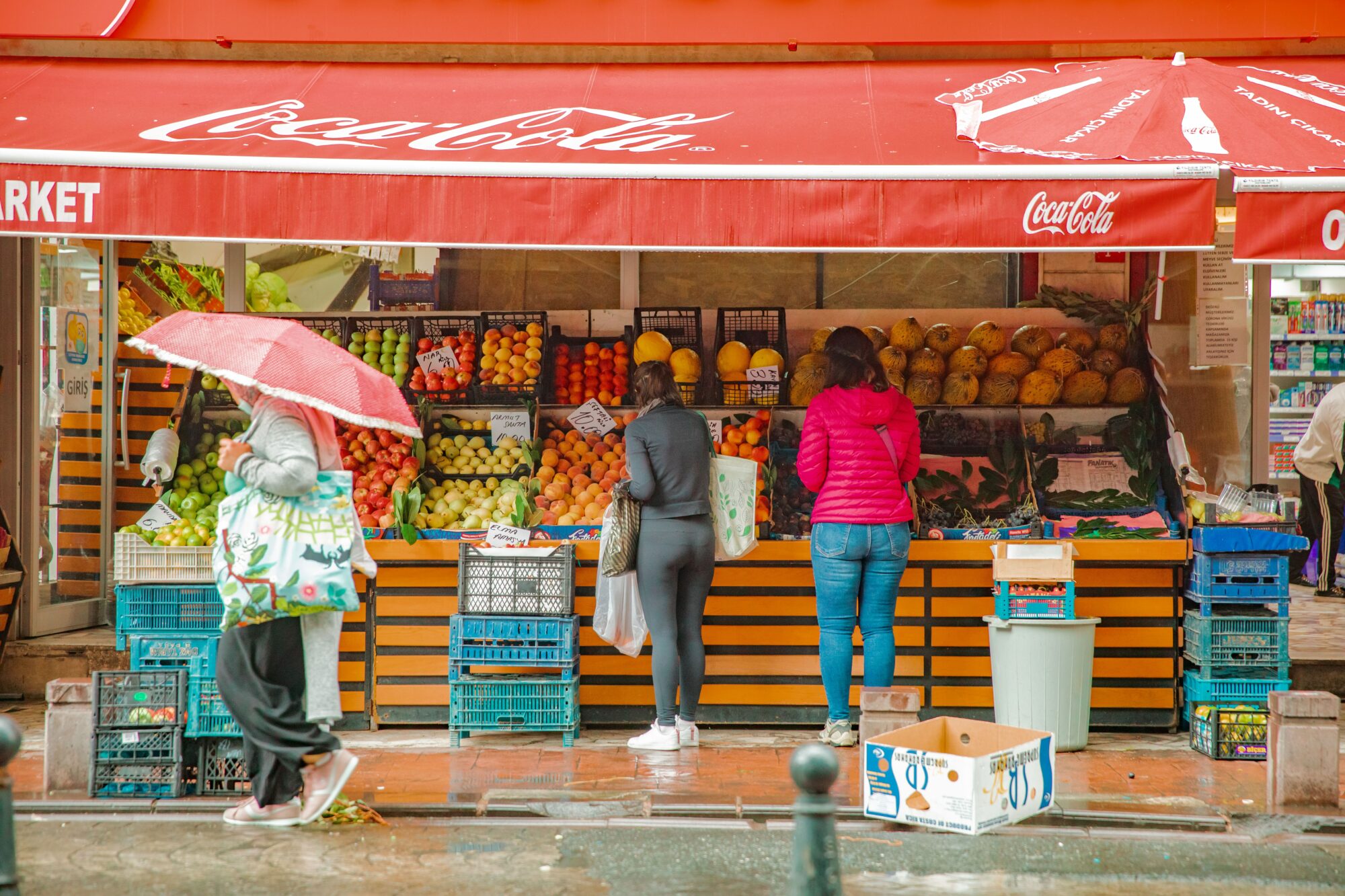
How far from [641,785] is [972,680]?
222 centimetres

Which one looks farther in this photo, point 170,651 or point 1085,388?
point 1085,388

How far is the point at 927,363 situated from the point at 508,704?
10.6 feet

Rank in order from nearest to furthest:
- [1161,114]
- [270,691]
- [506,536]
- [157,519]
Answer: [270,691], [1161,114], [157,519], [506,536]

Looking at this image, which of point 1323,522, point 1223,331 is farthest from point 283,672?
point 1323,522

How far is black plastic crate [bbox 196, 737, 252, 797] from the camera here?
6000 mm

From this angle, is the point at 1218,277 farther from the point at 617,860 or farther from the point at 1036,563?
the point at 617,860

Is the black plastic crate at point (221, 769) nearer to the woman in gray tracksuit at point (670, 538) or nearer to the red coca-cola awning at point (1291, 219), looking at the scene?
the woman in gray tracksuit at point (670, 538)

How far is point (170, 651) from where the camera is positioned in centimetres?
629

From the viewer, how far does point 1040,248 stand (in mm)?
6051

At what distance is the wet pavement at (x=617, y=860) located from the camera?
488 centimetres

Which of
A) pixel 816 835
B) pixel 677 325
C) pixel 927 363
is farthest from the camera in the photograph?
pixel 677 325

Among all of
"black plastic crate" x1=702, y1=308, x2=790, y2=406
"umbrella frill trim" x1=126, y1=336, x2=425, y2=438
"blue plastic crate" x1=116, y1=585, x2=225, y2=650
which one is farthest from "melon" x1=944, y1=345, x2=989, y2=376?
"blue plastic crate" x1=116, y1=585, x2=225, y2=650

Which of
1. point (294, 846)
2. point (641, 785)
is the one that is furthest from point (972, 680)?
point (294, 846)

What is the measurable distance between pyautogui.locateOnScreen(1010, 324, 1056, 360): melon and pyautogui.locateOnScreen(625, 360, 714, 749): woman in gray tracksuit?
2.32 meters
